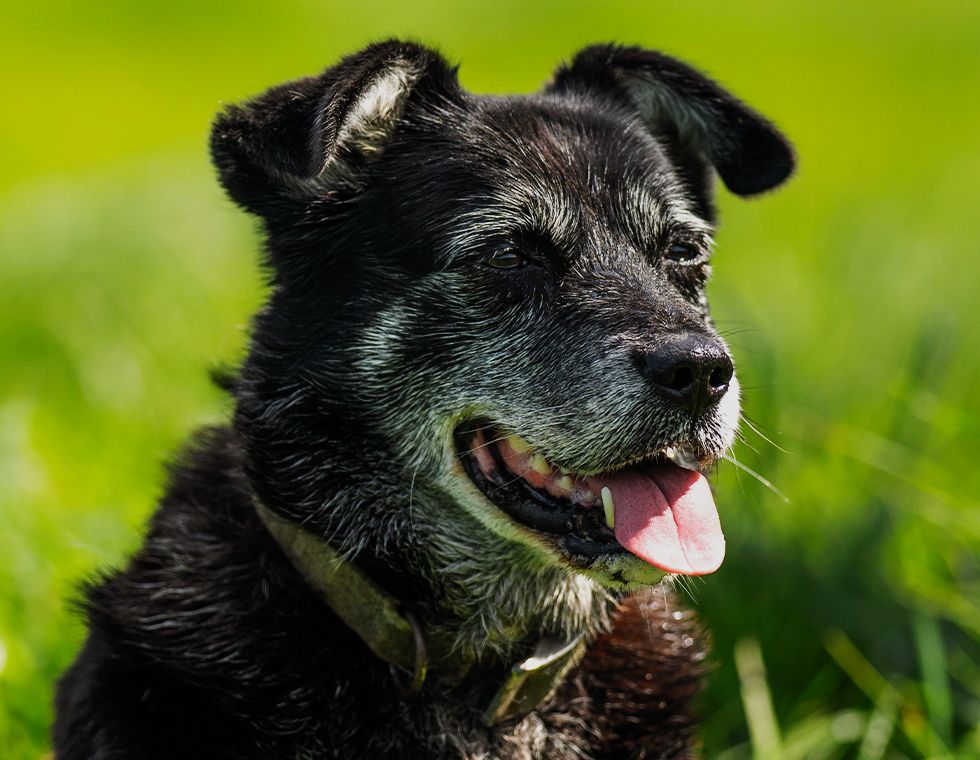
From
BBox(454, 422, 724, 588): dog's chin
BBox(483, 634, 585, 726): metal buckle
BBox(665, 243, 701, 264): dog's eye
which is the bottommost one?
BBox(483, 634, 585, 726): metal buckle

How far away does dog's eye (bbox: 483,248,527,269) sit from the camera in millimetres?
3463

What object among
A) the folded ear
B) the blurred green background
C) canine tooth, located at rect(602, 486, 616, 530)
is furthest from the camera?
the blurred green background

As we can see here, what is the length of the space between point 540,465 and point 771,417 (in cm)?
183

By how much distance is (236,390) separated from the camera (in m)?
3.60

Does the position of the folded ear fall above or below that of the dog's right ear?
above

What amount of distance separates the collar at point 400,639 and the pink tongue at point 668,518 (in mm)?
415

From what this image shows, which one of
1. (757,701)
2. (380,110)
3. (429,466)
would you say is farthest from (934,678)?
(380,110)

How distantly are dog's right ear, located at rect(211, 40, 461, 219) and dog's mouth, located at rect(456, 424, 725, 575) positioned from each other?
770 mm

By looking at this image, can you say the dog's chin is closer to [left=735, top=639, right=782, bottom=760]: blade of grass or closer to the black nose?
the black nose

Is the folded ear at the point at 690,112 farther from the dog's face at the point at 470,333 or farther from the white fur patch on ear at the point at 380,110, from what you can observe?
the white fur patch on ear at the point at 380,110

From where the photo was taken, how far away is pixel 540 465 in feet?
11.0

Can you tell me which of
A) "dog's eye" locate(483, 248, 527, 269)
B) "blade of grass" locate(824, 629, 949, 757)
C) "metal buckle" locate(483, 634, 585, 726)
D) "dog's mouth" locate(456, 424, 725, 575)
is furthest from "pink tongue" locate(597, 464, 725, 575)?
"blade of grass" locate(824, 629, 949, 757)

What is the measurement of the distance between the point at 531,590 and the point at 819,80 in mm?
19259

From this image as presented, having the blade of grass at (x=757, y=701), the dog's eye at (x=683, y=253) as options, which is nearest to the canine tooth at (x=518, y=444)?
the dog's eye at (x=683, y=253)
